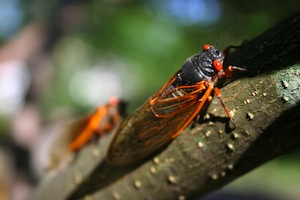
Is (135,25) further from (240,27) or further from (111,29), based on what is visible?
(240,27)

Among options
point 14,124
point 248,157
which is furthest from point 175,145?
point 14,124

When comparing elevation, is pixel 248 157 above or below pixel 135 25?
below

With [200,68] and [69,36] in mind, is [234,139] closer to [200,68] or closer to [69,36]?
[200,68]

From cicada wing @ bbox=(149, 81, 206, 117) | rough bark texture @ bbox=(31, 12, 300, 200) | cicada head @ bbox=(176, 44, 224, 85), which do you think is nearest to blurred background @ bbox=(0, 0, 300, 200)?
cicada head @ bbox=(176, 44, 224, 85)

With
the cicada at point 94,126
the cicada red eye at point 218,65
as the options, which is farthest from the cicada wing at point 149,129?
the cicada at point 94,126

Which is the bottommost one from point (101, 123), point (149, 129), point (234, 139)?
point (234, 139)

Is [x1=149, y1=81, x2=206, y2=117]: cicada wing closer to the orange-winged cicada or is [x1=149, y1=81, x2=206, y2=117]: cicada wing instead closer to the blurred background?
the orange-winged cicada

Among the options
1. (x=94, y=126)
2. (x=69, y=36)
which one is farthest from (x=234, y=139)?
(x=69, y=36)
